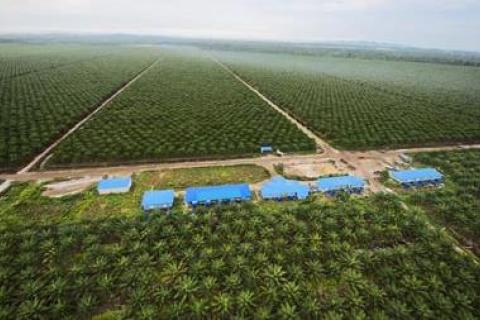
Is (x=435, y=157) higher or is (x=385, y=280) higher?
(x=435, y=157)

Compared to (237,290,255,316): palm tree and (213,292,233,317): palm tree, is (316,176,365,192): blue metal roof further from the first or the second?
(213,292,233,317): palm tree

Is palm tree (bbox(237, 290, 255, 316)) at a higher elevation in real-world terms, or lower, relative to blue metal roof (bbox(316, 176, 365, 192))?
lower

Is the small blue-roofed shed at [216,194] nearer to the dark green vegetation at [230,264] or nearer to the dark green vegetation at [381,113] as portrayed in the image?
the dark green vegetation at [230,264]

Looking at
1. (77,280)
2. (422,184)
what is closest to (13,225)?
(77,280)

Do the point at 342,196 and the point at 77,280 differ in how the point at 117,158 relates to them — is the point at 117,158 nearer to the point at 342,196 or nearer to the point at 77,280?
the point at 77,280

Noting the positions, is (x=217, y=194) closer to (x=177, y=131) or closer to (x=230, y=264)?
(x=230, y=264)

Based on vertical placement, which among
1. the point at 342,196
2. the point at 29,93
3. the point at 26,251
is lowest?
the point at 26,251

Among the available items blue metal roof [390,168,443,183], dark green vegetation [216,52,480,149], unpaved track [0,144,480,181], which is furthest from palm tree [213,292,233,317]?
dark green vegetation [216,52,480,149]

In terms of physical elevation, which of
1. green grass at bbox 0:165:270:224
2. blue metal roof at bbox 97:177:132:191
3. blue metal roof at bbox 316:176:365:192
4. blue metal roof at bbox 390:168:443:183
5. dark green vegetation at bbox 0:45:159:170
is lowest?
green grass at bbox 0:165:270:224

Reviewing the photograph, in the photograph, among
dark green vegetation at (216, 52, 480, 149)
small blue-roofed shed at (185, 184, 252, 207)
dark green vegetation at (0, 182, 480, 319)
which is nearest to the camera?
dark green vegetation at (0, 182, 480, 319)
